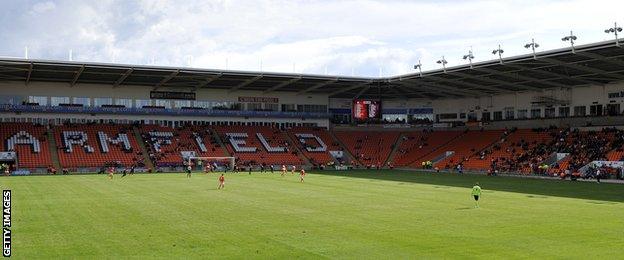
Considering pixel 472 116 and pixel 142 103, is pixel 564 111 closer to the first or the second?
pixel 472 116

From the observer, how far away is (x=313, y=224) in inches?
974

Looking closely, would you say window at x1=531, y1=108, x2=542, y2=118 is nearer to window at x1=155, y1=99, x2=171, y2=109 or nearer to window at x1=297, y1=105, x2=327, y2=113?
window at x1=297, y1=105, x2=327, y2=113

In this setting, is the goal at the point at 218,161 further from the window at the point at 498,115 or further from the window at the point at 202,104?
the window at the point at 498,115

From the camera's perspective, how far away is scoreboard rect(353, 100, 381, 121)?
78.5 meters

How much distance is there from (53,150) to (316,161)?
1248 inches

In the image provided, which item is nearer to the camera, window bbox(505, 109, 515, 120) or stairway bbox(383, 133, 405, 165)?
window bbox(505, 109, 515, 120)

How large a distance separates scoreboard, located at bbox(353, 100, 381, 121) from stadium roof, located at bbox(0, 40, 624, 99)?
2610 millimetres

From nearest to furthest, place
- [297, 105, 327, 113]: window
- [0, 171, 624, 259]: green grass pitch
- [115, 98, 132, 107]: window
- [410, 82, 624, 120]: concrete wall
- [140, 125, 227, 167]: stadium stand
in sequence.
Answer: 1. [0, 171, 624, 259]: green grass pitch
2. [410, 82, 624, 120]: concrete wall
3. [140, 125, 227, 167]: stadium stand
4. [115, 98, 132, 107]: window
5. [297, 105, 327, 113]: window

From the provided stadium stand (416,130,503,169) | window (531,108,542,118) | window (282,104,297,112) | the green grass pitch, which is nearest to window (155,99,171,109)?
window (282,104,297,112)

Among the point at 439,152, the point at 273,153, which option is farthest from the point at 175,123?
the point at 439,152

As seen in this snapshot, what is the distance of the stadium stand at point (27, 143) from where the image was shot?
213 ft

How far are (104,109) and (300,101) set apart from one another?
27.1 m

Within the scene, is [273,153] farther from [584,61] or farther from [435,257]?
[435,257]

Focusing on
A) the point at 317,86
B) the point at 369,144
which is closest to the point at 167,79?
the point at 317,86
